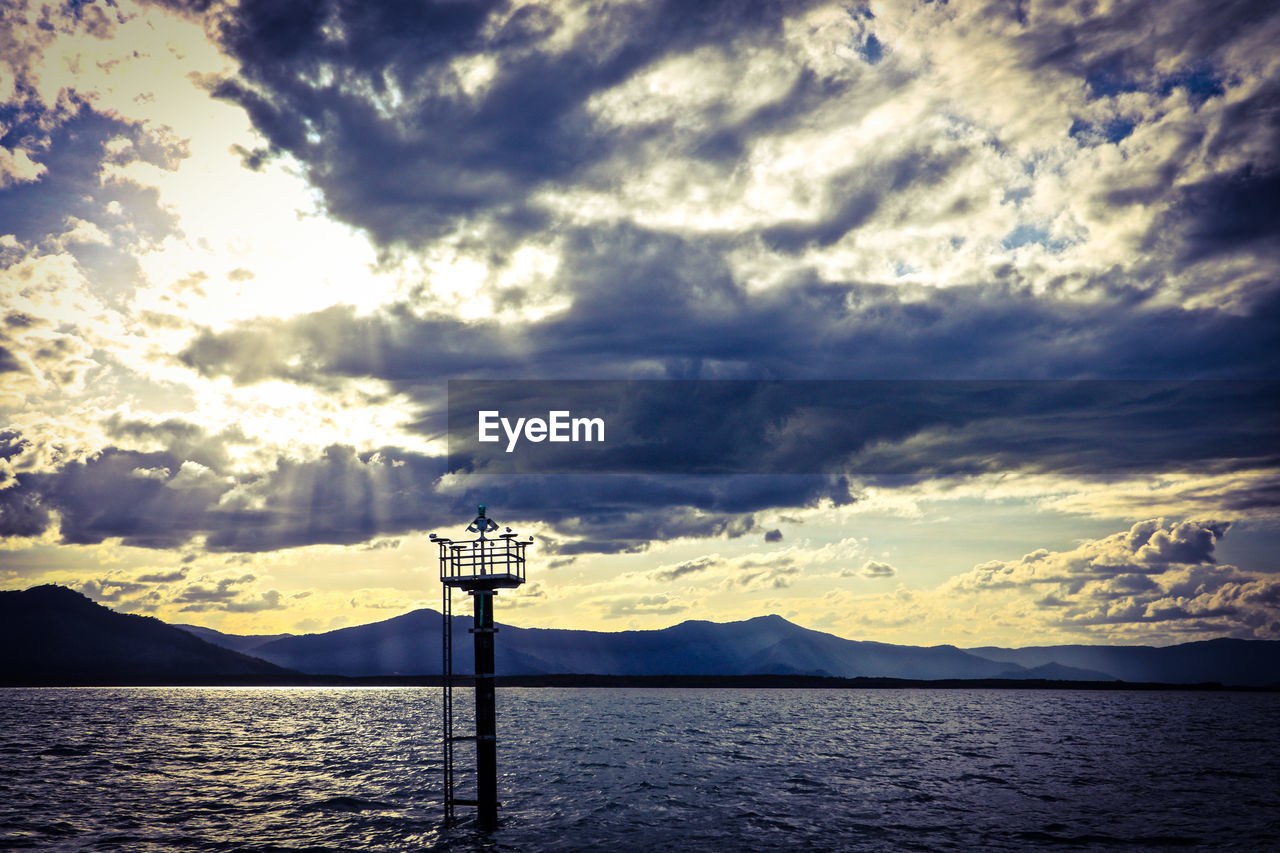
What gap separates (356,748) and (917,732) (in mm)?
66961

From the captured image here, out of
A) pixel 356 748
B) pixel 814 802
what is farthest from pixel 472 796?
pixel 356 748

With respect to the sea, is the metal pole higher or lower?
higher

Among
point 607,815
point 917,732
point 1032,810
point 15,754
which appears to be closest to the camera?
point 607,815

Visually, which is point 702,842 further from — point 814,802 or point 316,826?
point 316,826

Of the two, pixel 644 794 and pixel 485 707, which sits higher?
pixel 485 707

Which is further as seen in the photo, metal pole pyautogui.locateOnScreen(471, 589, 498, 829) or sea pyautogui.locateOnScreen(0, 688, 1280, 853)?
sea pyautogui.locateOnScreen(0, 688, 1280, 853)

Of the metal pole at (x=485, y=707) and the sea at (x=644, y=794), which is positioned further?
the sea at (x=644, y=794)

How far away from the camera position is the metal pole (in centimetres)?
3297

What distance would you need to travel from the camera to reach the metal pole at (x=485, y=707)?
33.0 m

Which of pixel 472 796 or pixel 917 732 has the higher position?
pixel 472 796

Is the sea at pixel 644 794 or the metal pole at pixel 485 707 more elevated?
the metal pole at pixel 485 707

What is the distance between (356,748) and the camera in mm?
72812

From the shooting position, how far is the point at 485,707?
1310 inches

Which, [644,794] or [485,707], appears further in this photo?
[644,794]
